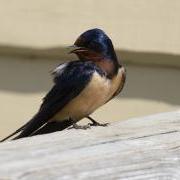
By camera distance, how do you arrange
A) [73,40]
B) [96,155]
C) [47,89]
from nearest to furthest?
[96,155]
[73,40]
[47,89]

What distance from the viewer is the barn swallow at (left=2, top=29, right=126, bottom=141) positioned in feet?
8.04

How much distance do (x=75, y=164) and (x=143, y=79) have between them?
3.26 metres

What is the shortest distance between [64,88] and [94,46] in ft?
0.58

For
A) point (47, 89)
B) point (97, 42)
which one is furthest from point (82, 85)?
point (47, 89)

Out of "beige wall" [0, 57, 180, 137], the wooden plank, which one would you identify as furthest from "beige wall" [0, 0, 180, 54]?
the wooden plank

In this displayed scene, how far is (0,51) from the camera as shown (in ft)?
12.9

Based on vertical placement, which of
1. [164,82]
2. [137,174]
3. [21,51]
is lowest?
[164,82]

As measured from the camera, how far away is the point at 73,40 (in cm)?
399

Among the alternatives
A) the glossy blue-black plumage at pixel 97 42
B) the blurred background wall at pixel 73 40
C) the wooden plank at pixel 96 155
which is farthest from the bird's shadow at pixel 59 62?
the wooden plank at pixel 96 155

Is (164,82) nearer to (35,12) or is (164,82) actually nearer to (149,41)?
(149,41)

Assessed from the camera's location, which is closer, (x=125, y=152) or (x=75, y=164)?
(x=75, y=164)

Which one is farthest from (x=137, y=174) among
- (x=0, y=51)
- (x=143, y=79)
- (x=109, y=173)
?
(x=143, y=79)

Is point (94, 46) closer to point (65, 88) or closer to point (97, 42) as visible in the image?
point (97, 42)

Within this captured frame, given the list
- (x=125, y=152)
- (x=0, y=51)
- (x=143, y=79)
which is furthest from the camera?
(x=143, y=79)
